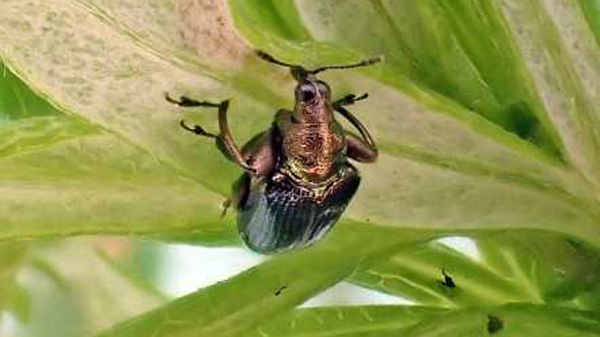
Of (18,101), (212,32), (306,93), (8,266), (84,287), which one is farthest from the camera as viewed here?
(84,287)

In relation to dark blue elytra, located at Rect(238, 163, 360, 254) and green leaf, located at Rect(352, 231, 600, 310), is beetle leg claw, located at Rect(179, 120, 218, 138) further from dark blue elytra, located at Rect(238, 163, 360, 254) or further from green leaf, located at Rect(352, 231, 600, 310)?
green leaf, located at Rect(352, 231, 600, 310)

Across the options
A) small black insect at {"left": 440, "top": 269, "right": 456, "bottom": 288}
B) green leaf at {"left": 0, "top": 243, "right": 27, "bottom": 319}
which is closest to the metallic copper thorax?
small black insect at {"left": 440, "top": 269, "right": 456, "bottom": 288}

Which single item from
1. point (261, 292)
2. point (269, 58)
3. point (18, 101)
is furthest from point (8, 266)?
point (269, 58)

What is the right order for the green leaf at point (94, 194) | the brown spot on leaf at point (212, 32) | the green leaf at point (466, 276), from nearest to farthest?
the brown spot on leaf at point (212, 32) → the green leaf at point (94, 194) → the green leaf at point (466, 276)

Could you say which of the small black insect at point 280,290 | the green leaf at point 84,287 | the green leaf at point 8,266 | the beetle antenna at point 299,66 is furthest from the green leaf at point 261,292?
the green leaf at point 84,287

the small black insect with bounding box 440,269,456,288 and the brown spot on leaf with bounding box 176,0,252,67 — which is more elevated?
the brown spot on leaf with bounding box 176,0,252,67

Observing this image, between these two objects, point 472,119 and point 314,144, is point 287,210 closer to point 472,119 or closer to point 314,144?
point 314,144

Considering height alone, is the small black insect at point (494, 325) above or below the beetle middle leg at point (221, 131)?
below

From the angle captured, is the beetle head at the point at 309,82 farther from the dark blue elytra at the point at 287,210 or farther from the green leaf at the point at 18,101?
the green leaf at the point at 18,101
